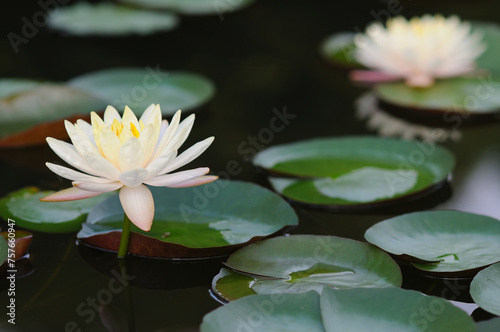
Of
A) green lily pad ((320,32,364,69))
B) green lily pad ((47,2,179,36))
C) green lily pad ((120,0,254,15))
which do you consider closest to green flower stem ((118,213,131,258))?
green lily pad ((320,32,364,69))

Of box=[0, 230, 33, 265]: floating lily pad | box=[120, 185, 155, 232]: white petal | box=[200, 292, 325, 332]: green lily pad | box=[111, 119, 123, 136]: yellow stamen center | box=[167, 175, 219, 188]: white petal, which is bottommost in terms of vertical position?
box=[200, 292, 325, 332]: green lily pad

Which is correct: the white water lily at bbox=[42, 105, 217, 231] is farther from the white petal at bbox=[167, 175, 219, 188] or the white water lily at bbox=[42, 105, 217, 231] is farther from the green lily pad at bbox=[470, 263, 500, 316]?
the green lily pad at bbox=[470, 263, 500, 316]

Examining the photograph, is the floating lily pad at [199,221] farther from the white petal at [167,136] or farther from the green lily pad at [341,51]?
the green lily pad at [341,51]

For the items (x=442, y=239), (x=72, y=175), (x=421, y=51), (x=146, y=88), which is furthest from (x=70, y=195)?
(x=421, y=51)

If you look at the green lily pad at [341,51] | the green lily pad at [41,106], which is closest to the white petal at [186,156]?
the green lily pad at [41,106]

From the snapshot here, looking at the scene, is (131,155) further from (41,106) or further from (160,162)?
(41,106)

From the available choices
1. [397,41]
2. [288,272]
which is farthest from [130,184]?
[397,41]

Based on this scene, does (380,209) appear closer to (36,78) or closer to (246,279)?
(246,279)
